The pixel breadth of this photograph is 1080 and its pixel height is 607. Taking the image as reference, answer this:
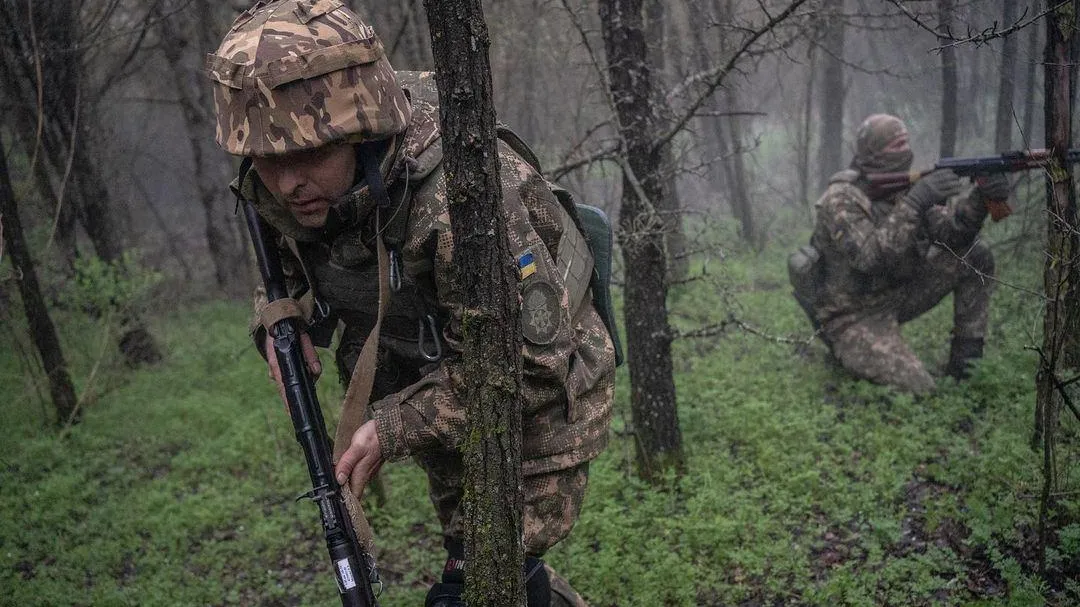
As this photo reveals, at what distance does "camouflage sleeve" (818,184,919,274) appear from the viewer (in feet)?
19.0

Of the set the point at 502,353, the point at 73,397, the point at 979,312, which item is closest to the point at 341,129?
the point at 502,353

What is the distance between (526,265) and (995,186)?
444cm

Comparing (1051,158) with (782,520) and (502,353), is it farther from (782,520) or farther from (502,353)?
(502,353)

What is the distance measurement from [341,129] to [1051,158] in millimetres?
2762

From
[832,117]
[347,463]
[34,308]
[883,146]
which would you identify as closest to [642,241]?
[347,463]

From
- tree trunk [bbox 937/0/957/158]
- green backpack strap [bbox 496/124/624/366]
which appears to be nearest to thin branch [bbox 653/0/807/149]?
green backpack strap [bbox 496/124/624/366]

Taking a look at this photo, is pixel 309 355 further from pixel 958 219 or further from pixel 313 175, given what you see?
pixel 958 219

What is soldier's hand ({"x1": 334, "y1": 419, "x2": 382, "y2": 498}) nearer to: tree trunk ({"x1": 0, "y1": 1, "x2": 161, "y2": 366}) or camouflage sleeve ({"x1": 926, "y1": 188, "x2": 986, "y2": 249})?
camouflage sleeve ({"x1": 926, "y1": 188, "x2": 986, "y2": 249})

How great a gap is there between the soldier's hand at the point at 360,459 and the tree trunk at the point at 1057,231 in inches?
95.8

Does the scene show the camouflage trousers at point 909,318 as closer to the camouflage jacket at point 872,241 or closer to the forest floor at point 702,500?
the camouflage jacket at point 872,241

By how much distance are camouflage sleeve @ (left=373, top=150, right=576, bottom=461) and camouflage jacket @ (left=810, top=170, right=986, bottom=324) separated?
4485 mm

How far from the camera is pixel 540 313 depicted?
1.97 metres

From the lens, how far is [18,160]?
9.31 m

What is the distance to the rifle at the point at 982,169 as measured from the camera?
15.6ft
